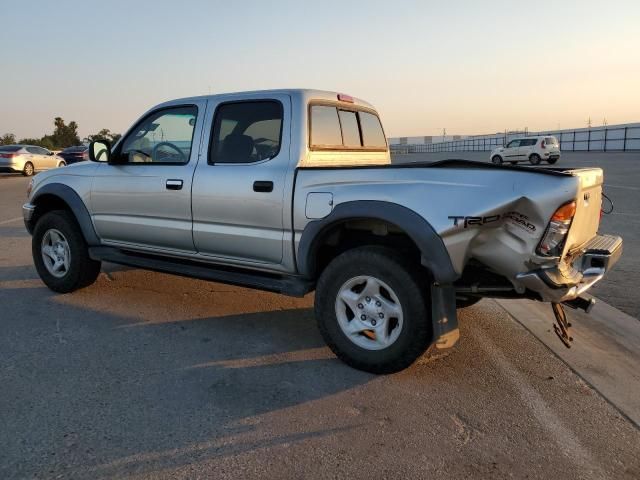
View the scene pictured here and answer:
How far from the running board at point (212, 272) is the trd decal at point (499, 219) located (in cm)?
136

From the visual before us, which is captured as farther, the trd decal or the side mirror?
the side mirror

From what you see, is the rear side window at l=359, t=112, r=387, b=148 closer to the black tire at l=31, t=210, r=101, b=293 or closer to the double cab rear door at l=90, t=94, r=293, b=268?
the double cab rear door at l=90, t=94, r=293, b=268

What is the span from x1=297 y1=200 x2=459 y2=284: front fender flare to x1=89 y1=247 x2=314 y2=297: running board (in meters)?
0.27

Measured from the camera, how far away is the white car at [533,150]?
3092 cm

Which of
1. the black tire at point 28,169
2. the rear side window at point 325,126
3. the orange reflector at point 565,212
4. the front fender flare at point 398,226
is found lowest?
A: the black tire at point 28,169

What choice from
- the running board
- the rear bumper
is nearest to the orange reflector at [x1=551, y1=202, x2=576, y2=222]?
the rear bumper

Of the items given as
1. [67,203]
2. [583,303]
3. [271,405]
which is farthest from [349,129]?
[67,203]

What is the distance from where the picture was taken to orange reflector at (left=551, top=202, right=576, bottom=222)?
3123 millimetres

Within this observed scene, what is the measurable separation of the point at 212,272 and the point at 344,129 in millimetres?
1740

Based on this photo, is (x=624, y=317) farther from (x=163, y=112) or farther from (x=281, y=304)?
(x=163, y=112)

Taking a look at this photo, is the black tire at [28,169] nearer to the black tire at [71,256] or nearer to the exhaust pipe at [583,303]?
the black tire at [71,256]

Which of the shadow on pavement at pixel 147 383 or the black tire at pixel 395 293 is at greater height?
the black tire at pixel 395 293

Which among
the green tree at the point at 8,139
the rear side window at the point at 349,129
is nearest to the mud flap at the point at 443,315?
the rear side window at the point at 349,129

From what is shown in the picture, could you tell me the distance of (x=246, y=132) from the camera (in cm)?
450
